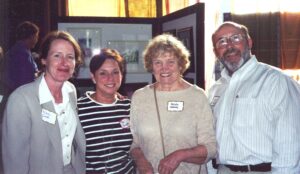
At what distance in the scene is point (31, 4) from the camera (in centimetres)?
522

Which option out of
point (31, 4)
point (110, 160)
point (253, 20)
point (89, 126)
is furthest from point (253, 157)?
point (31, 4)

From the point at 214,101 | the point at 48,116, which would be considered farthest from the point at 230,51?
the point at 48,116

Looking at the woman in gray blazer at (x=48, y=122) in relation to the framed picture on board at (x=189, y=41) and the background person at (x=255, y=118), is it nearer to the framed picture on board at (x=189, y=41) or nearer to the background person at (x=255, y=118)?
the framed picture on board at (x=189, y=41)

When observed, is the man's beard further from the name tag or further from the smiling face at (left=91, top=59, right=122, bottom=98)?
the smiling face at (left=91, top=59, right=122, bottom=98)

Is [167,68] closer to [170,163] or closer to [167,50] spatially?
[167,50]

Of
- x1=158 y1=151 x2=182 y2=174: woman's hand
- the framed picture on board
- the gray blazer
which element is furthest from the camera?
the framed picture on board

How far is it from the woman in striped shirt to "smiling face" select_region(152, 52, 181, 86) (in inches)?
12.1

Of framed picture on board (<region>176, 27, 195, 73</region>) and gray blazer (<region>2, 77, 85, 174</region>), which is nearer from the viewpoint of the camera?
gray blazer (<region>2, 77, 85, 174</region>)

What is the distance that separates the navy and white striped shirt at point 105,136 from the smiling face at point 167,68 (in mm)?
386

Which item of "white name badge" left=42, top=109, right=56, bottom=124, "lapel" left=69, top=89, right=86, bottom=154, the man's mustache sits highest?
the man's mustache

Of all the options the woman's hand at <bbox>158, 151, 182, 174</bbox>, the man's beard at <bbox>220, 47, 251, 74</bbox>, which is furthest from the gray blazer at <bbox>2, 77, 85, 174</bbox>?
the man's beard at <bbox>220, 47, 251, 74</bbox>

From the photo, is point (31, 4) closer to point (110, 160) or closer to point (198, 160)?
point (110, 160)

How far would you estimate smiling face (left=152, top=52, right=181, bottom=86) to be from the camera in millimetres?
2465

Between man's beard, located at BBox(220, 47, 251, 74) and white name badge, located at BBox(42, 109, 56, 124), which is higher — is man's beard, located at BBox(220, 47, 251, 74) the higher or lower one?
the higher one
